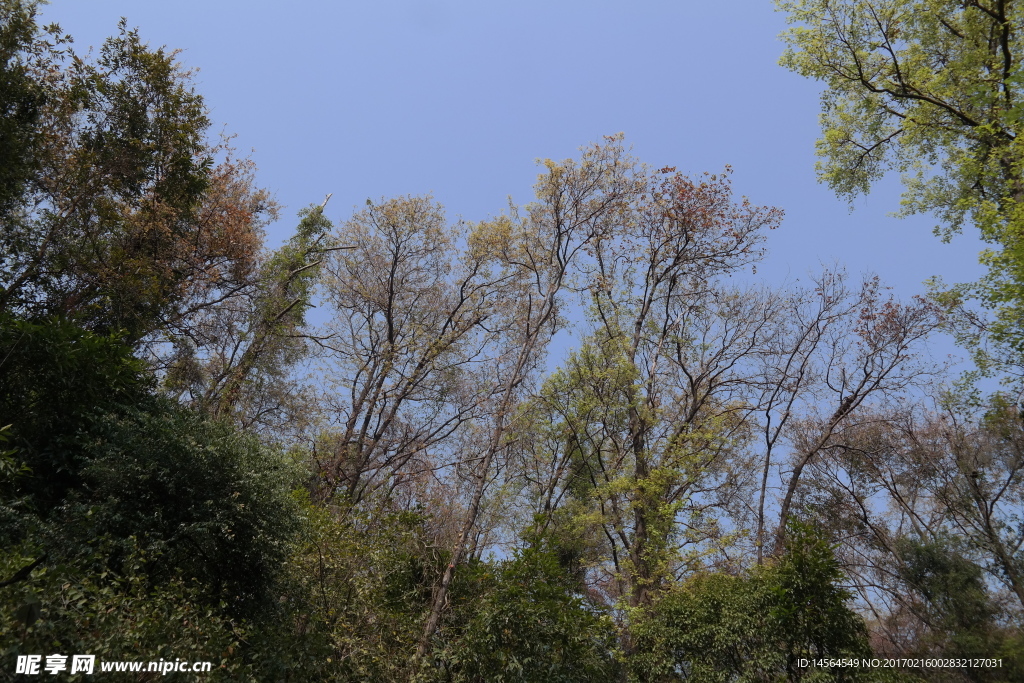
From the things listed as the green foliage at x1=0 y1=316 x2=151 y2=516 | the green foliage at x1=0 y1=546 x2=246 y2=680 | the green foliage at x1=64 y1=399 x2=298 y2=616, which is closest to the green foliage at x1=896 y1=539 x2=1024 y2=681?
the green foliage at x1=64 y1=399 x2=298 y2=616

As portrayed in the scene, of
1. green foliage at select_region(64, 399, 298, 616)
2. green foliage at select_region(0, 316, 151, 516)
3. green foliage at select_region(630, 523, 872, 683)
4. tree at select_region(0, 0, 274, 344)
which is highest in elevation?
tree at select_region(0, 0, 274, 344)

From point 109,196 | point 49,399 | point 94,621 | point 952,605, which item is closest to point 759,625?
point 952,605

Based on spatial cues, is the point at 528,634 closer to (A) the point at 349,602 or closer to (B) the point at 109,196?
(A) the point at 349,602

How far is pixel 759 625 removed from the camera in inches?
391

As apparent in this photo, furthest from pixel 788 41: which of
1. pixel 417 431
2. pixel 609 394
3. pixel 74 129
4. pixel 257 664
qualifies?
pixel 257 664

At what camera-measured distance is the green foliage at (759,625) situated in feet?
30.1

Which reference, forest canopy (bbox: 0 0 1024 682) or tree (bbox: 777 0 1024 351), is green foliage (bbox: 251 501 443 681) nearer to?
forest canopy (bbox: 0 0 1024 682)

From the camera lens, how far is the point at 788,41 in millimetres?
14484

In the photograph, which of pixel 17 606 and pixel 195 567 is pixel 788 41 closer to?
pixel 195 567

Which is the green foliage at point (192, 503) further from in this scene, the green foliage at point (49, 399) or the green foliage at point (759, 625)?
the green foliage at point (759, 625)

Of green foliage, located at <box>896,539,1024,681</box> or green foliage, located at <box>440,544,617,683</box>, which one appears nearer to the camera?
green foliage, located at <box>440,544,617,683</box>

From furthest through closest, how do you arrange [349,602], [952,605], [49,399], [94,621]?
[952,605]
[349,602]
[49,399]
[94,621]

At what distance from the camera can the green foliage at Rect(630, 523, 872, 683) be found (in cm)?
916

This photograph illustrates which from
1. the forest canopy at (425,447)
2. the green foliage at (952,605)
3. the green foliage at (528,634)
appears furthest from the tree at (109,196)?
the green foliage at (952,605)
